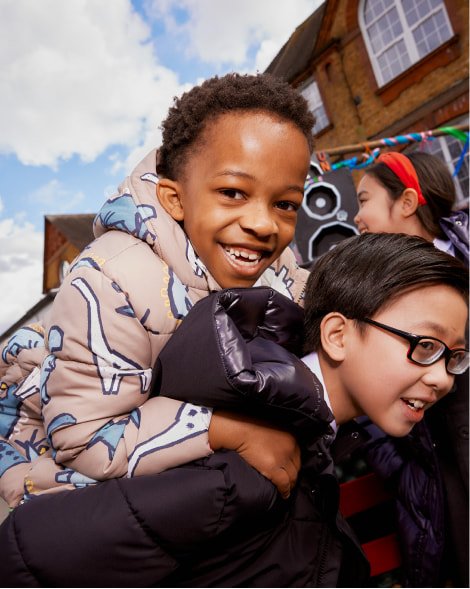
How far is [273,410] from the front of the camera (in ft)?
3.63

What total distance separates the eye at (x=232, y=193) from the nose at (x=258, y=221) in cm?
5

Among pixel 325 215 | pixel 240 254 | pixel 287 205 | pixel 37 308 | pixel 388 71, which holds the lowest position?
pixel 240 254

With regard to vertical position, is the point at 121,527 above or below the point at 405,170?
below

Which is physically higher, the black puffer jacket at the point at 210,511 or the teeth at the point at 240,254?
the teeth at the point at 240,254

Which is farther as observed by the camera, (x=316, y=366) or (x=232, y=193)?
(x=316, y=366)

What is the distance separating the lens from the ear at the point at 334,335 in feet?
4.83

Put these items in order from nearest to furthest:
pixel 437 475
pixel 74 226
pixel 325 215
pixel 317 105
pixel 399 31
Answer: pixel 437 475
pixel 325 215
pixel 399 31
pixel 317 105
pixel 74 226

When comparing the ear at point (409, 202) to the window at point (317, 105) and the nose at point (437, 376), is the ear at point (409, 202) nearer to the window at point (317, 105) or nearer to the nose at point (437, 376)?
the nose at point (437, 376)

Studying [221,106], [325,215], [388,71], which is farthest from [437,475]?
[388,71]

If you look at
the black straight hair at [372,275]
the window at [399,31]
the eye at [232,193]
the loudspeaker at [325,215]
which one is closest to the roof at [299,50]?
the window at [399,31]

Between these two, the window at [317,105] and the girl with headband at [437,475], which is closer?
the girl with headband at [437,475]

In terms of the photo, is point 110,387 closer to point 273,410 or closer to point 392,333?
point 273,410

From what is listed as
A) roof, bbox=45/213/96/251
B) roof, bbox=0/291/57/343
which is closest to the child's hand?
roof, bbox=45/213/96/251

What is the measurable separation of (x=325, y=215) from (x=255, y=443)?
14.4 ft
